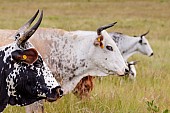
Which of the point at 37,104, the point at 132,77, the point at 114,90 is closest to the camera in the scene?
the point at 37,104

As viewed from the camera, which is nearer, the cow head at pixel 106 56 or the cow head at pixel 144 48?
the cow head at pixel 106 56

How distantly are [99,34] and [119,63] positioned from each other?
20.8 inches

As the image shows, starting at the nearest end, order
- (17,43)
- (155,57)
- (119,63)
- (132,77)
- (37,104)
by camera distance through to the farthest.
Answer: (17,43) < (37,104) < (119,63) < (132,77) < (155,57)

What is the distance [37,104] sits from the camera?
6.54m

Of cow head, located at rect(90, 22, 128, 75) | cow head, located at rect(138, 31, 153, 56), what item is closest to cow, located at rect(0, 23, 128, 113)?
cow head, located at rect(90, 22, 128, 75)

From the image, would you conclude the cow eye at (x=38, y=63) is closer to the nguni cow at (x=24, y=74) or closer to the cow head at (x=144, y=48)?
the nguni cow at (x=24, y=74)

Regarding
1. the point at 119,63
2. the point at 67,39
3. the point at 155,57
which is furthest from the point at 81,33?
the point at 155,57

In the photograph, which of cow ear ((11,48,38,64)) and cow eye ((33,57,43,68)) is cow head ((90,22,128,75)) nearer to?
cow eye ((33,57,43,68))

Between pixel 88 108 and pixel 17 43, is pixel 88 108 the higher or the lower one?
the lower one

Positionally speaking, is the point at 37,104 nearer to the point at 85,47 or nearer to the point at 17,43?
the point at 85,47

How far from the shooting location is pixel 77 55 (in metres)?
7.21

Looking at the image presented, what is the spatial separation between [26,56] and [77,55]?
2939mm

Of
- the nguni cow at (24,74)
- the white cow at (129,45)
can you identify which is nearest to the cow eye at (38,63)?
the nguni cow at (24,74)

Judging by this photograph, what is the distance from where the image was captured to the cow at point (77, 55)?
23.1ft
